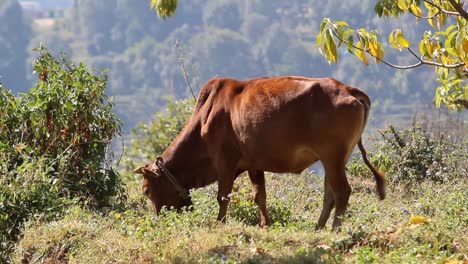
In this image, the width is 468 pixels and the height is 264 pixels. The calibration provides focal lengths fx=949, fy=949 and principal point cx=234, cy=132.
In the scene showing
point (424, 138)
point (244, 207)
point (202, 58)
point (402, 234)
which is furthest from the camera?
point (202, 58)

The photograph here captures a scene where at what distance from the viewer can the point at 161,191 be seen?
10656mm

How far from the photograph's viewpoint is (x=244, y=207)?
10.3 metres

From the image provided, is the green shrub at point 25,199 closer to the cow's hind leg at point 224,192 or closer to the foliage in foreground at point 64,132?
the foliage in foreground at point 64,132

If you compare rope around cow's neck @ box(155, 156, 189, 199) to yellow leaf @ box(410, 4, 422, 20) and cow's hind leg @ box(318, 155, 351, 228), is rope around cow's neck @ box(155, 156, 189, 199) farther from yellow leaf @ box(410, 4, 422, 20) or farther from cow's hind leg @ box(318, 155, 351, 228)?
yellow leaf @ box(410, 4, 422, 20)

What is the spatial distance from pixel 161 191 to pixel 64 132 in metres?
1.47

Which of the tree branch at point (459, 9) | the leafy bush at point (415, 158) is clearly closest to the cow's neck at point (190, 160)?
the leafy bush at point (415, 158)

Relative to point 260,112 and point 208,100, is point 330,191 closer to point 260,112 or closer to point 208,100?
point 260,112

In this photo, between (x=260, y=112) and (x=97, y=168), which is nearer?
(x=260, y=112)

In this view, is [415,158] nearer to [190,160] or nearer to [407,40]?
[190,160]

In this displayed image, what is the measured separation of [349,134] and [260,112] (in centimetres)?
103

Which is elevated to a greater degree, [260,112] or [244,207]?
[260,112]

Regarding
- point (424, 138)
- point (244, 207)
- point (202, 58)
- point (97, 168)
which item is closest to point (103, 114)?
point (97, 168)

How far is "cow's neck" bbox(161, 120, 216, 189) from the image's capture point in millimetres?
10500

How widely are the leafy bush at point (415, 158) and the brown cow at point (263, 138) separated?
2.70 metres
